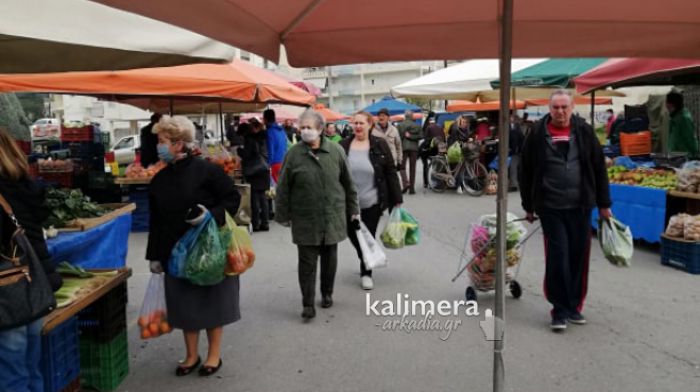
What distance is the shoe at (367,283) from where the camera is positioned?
656cm

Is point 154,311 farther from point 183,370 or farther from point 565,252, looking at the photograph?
point 565,252

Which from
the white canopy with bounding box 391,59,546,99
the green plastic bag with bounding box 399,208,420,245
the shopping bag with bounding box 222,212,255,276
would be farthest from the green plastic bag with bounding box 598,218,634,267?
the white canopy with bounding box 391,59,546,99

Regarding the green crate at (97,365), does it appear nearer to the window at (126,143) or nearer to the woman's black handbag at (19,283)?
the woman's black handbag at (19,283)

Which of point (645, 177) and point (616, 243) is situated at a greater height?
point (645, 177)

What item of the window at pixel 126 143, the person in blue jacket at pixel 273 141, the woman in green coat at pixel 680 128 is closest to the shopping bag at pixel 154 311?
the person in blue jacket at pixel 273 141

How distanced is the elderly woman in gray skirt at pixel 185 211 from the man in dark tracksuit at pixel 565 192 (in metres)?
2.60

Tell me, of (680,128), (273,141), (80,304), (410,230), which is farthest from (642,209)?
(80,304)

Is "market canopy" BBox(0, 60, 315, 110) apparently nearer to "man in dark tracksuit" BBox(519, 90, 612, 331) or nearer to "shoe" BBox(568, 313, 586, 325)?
"man in dark tracksuit" BBox(519, 90, 612, 331)

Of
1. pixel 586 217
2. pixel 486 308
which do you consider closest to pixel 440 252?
pixel 486 308

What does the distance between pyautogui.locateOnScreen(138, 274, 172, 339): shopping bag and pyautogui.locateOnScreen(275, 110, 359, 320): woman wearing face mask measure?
1.48 m

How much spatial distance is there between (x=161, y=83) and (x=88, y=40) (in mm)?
4801

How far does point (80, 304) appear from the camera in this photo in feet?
11.8

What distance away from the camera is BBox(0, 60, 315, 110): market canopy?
6.64m

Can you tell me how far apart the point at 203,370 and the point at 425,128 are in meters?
14.0
